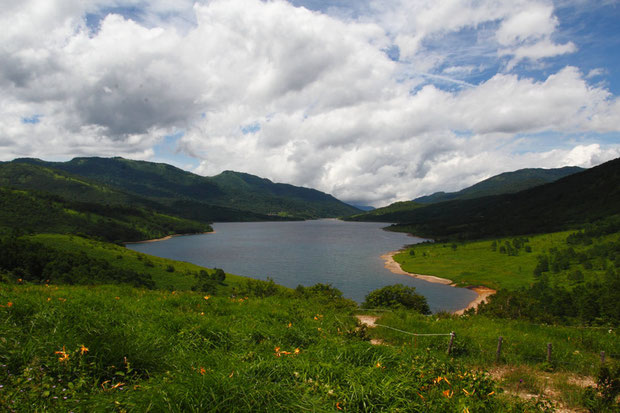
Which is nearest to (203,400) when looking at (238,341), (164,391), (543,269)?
(164,391)

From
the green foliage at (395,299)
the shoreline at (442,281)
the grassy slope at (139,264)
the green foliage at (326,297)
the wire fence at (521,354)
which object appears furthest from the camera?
the grassy slope at (139,264)

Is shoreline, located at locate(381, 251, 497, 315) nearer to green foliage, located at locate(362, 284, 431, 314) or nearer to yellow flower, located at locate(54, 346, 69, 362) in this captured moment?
green foliage, located at locate(362, 284, 431, 314)

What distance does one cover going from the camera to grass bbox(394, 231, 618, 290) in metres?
95.2

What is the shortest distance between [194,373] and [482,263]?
134 meters

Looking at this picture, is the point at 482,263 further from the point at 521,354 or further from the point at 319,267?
the point at 521,354

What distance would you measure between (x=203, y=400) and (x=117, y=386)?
160cm

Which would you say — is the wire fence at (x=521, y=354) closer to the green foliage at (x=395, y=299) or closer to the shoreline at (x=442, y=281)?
the green foliage at (x=395, y=299)

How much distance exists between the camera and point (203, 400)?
12.7 ft

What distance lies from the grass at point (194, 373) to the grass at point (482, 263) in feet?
321

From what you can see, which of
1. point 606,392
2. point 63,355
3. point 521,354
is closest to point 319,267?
point 521,354

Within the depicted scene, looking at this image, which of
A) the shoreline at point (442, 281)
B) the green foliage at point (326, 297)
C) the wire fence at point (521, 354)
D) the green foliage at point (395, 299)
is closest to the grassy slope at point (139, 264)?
the green foliage at point (326, 297)

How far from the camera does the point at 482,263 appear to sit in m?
119

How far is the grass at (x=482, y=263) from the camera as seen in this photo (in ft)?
312

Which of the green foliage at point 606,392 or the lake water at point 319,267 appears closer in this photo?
the green foliage at point 606,392
